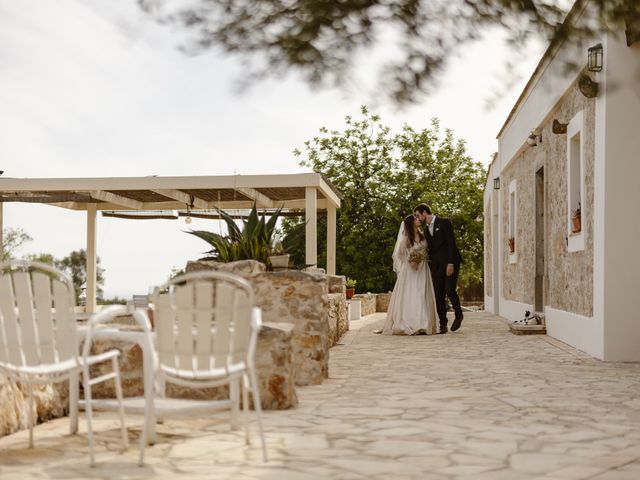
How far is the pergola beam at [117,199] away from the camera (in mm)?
15591

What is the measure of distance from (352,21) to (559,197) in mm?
8959

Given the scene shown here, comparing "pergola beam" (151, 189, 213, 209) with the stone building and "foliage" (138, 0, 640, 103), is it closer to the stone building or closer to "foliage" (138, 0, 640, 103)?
the stone building

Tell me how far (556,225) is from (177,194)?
24.0 ft

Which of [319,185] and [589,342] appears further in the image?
[319,185]

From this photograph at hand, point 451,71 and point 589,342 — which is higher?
point 451,71

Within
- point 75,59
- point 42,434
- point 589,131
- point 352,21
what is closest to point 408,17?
point 352,21

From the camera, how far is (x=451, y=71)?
2.55 meters

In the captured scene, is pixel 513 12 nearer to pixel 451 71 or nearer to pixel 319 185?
pixel 451 71

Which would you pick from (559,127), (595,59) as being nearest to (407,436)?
(595,59)

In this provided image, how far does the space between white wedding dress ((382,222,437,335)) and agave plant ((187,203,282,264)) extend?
4.19m

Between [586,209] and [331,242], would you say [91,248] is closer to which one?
[331,242]

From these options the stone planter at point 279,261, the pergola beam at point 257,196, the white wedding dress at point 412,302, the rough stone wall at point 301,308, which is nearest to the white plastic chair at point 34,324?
the rough stone wall at point 301,308

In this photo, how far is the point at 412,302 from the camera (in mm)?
12086

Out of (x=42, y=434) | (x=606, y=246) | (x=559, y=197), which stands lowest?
(x=42, y=434)
